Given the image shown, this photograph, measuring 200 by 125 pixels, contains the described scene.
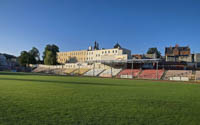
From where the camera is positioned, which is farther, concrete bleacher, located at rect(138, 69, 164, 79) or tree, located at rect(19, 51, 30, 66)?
tree, located at rect(19, 51, 30, 66)

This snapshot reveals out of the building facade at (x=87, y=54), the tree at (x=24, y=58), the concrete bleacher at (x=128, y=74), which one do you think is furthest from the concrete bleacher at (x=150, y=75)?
the tree at (x=24, y=58)

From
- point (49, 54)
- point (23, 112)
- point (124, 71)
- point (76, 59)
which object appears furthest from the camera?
point (76, 59)

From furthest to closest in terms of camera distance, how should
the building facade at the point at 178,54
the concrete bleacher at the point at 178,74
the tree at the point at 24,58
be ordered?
the tree at the point at 24,58 < the building facade at the point at 178,54 < the concrete bleacher at the point at 178,74

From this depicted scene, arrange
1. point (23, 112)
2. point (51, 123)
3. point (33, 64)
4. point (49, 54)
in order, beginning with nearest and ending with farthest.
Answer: point (51, 123) → point (23, 112) → point (49, 54) → point (33, 64)

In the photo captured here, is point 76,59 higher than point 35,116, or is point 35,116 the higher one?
point 76,59

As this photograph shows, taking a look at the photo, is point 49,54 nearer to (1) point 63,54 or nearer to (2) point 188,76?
(1) point 63,54

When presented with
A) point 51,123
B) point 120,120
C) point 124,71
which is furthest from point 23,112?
point 124,71

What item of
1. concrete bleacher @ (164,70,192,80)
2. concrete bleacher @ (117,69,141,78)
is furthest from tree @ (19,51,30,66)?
concrete bleacher @ (164,70,192,80)

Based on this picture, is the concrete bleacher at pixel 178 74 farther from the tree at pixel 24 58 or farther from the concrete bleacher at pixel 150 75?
the tree at pixel 24 58

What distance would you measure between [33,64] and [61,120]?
89.6m

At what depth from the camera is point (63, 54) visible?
95562 millimetres

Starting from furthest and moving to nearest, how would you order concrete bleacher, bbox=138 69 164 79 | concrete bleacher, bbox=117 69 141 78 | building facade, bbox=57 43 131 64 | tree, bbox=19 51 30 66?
tree, bbox=19 51 30 66 → building facade, bbox=57 43 131 64 → concrete bleacher, bbox=117 69 141 78 → concrete bleacher, bbox=138 69 164 79

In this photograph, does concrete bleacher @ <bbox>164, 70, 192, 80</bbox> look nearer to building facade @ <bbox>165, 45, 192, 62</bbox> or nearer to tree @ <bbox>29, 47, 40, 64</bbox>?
building facade @ <bbox>165, 45, 192, 62</bbox>

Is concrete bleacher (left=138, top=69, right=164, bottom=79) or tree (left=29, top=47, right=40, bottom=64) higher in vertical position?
tree (left=29, top=47, right=40, bottom=64)
